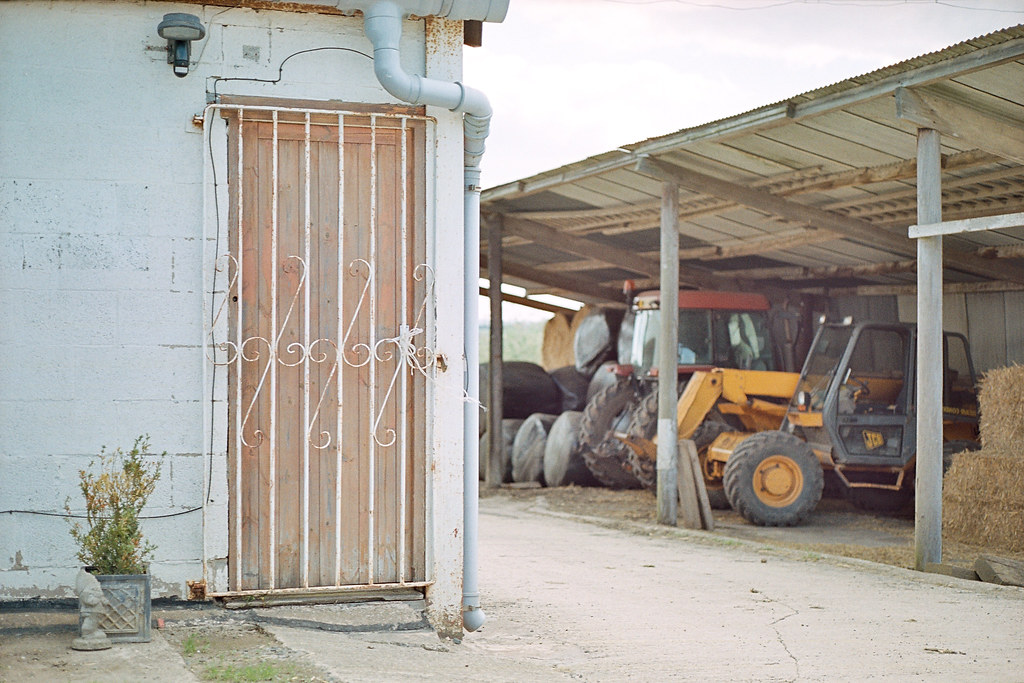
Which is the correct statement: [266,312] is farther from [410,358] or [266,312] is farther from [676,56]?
[676,56]

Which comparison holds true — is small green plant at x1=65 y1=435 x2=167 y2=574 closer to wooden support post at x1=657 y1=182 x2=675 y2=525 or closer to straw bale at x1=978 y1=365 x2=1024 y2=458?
wooden support post at x1=657 y1=182 x2=675 y2=525

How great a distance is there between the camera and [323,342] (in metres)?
5.18

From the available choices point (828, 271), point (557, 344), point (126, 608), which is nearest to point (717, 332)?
point (828, 271)

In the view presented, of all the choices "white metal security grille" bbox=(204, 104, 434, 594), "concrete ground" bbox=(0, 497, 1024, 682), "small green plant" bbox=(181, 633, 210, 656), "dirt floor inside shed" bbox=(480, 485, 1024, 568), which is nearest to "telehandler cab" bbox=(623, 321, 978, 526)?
"dirt floor inside shed" bbox=(480, 485, 1024, 568)

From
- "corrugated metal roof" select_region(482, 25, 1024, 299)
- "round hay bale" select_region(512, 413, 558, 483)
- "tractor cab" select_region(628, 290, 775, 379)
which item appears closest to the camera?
"corrugated metal roof" select_region(482, 25, 1024, 299)

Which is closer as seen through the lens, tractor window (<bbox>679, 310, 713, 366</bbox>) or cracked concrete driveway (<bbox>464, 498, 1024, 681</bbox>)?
cracked concrete driveway (<bbox>464, 498, 1024, 681</bbox>)

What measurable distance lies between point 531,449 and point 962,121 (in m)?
8.84

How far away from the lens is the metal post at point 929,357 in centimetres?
A: 766

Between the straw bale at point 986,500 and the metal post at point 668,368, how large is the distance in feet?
7.92

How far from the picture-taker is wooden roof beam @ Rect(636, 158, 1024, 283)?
10461 millimetres

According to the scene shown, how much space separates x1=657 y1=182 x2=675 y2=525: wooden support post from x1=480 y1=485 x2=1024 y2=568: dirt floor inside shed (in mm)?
474

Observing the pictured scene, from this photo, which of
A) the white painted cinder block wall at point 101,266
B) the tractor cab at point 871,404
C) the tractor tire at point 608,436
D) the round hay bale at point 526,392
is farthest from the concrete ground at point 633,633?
the round hay bale at point 526,392

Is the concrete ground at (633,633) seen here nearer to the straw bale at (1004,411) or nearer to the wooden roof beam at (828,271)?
the straw bale at (1004,411)

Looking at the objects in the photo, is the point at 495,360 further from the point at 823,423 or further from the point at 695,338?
the point at 823,423
